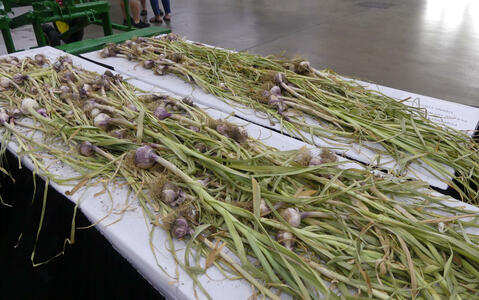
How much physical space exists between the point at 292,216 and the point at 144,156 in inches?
17.4

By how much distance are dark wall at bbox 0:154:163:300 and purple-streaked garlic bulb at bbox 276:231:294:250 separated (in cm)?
31

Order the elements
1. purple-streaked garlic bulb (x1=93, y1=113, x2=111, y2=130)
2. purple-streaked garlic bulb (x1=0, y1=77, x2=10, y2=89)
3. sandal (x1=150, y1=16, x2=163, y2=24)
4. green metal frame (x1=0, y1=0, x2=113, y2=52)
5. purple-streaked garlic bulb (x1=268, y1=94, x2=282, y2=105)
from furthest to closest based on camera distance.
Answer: sandal (x1=150, y1=16, x2=163, y2=24), green metal frame (x1=0, y1=0, x2=113, y2=52), purple-streaked garlic bulb (x1=0, y1=77, x2=10, y2=89), purple-streaked garlic bulb (x1=268, y1=94, x2=282, y2=105), purple-streaked garlic bulb (x1=93, y1=113, x2=111, y2=130)

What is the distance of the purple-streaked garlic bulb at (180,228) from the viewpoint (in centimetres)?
74

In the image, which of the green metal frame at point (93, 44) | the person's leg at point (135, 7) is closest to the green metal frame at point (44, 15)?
the green metal frame at point (93, 44)

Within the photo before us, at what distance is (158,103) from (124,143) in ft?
1.15

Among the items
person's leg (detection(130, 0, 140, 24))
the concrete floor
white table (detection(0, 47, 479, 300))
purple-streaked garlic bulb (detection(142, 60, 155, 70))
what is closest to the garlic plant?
purple-streaked garlic bulb (detection(142, 60, 155, 70))

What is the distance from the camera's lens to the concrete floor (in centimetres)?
345

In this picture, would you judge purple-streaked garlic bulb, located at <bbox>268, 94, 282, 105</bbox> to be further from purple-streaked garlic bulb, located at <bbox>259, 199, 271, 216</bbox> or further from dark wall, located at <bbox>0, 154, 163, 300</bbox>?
dark wall, located at <bbox>0, 154, 163, 300</bbox>

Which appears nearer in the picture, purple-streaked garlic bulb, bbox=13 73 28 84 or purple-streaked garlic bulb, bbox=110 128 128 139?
purple-streaked garlic bulb, bbox=110 128 128 139

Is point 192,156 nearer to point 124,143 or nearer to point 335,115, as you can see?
point 124,143

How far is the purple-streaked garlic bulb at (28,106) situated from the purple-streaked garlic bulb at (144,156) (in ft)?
2.07

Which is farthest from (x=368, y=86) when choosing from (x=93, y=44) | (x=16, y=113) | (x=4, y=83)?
(x=93, y=44)

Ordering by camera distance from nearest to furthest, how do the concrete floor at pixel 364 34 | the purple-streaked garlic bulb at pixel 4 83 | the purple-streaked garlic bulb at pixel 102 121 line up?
the purple-streaked garlic bulb at pixel 102 121
the purple-streaked garlic bulb at pixel 4 83
the concrete floor at pixel 364 34

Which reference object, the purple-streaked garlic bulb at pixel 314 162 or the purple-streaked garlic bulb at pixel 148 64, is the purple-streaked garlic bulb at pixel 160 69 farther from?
the purple-streaked garlic bulb at pixel 314 162
